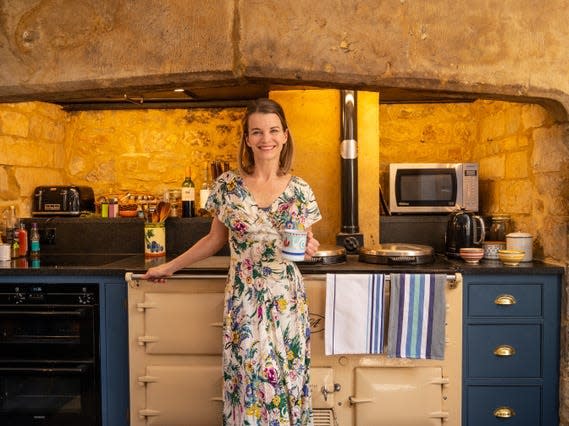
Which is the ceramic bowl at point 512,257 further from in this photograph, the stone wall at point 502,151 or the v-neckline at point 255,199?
the v-neckline at point 255,199

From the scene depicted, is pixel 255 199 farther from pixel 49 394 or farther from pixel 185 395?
pixel 49 394

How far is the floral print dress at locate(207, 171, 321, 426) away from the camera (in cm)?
204

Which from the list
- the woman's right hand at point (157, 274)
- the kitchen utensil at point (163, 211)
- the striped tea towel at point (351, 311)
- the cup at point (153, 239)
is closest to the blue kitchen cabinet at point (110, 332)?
the woman's right hand at point (157, 274)

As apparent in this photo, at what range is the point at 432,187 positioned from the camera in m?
3.37

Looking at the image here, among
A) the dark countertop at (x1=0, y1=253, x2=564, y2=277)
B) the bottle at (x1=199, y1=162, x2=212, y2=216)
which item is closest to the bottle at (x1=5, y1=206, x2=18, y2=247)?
the dark countertop at (x1=0, y1=253, x2=564, y2=277)

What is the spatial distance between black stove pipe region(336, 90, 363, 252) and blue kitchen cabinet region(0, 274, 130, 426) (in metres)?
1.26

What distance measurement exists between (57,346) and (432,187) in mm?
2322

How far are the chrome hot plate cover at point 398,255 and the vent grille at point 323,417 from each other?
0.78 meters

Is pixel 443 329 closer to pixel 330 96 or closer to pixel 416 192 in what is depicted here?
pixel 416 192

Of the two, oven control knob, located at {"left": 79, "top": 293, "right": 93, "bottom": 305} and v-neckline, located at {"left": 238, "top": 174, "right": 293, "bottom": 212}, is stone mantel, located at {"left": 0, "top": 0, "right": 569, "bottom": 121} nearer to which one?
v-neckline, located at {"left": 238, "top": 174, "right": 293, "bottom": 212}

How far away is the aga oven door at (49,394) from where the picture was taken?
2717mm


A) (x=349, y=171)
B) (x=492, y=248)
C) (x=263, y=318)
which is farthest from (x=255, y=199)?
(x=492, y=248)

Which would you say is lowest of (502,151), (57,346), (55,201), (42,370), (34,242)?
(42,370)

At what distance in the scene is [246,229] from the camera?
205 centimetres
